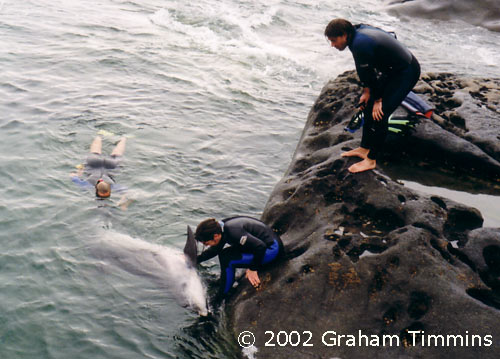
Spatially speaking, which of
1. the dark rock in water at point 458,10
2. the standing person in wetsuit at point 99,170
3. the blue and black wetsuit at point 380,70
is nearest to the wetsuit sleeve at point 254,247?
the blue and black wetsuit at point 380,70

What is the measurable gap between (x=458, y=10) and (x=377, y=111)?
18.6 meters

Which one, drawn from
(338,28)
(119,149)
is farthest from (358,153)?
(119,149)

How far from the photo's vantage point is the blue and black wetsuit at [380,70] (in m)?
5.95

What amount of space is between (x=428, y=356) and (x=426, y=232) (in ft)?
4.46

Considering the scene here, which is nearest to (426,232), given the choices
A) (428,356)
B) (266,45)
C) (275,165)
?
(428,356)

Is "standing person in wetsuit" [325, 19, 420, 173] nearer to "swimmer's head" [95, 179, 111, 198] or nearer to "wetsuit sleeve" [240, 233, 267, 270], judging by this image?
"wetsuit sleeve" [240, 233, 267, 270]

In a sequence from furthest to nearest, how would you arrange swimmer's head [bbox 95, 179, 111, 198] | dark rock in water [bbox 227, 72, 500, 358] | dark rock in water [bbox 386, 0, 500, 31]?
dark rock in water [bbox 386, 0, 500, 31]
swimmer's head [bbox 95, 179, 111, 198]
dark rock in water [bbox 227, 72, 500, 358]

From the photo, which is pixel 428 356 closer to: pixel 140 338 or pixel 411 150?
pixel 140 338

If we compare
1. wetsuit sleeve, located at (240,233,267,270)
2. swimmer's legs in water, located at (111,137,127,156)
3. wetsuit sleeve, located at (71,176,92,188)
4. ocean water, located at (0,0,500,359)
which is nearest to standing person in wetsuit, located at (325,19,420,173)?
wetsuit sleeve, located at (240,233,267,270)

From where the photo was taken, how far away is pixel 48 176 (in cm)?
884

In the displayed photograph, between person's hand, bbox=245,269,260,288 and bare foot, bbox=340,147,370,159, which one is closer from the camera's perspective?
person's hand, bbox=245,269,260,288

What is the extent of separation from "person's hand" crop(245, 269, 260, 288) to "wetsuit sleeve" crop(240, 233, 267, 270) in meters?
0.07

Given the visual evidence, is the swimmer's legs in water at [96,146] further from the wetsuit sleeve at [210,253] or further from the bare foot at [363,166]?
the bare foot at [363,166]

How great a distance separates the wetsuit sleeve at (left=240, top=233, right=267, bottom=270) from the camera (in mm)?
5785
